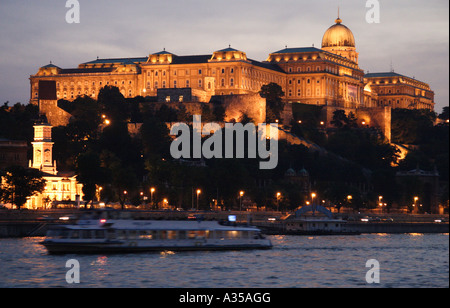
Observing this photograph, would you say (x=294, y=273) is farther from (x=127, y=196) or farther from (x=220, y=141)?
(x=220, y=141)

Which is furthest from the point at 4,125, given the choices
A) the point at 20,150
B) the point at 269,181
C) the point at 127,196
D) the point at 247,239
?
the point at 247,239

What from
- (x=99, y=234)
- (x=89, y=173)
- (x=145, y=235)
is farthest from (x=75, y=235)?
(x=89, y=173)

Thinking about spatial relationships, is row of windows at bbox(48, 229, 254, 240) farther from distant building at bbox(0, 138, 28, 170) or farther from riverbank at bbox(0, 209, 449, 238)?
distant building at bbox(0, 138, 28, 170)

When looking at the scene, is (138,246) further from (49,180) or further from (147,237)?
(49,180)

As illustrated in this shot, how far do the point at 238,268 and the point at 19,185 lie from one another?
59.8 meters

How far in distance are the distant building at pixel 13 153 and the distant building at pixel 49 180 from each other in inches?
65.8

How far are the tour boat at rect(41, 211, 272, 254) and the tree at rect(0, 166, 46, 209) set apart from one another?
39799 millimetres

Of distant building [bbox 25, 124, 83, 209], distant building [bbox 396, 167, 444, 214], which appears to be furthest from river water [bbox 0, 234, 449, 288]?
distant building [bbox 396, 167, 444, 214]

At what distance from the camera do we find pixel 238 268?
79062 millimetres

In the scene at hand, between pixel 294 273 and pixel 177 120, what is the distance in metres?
119

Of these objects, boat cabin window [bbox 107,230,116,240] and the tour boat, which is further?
boat cabin window [bbox 107,230,116,240]

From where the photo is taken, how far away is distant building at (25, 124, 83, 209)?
143m

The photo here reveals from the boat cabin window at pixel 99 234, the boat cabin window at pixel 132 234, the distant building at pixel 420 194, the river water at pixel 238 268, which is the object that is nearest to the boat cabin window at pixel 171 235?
the river water at pixel 238 268

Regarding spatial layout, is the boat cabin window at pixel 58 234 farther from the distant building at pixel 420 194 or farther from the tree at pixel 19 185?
the distant building at pixel 420 194
